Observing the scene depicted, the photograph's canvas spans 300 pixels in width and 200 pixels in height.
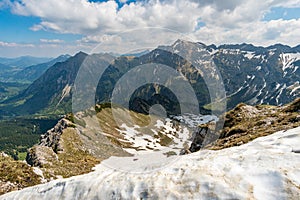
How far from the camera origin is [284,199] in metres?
11.1

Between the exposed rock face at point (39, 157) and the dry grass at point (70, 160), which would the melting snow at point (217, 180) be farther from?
the exposed rock face at point (39, 157)

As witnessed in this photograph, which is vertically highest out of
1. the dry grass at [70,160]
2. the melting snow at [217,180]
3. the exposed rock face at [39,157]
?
the melting snow at [217,180]

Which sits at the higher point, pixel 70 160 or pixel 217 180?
pixel 217 180

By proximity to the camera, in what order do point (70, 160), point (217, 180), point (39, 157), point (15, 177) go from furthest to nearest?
point (70, 160), point (39, 157), point (15, 177), point (217, 180)

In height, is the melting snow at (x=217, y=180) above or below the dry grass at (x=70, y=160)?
above

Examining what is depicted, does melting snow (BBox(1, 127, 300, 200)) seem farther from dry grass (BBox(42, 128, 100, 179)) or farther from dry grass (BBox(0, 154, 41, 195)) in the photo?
dry grass (BBox(42, 128, 100, 179))

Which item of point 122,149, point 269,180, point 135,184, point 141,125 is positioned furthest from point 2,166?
point 141,125

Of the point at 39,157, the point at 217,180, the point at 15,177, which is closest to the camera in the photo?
the point at 217,180

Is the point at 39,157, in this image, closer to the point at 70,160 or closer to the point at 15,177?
the point at 70,160

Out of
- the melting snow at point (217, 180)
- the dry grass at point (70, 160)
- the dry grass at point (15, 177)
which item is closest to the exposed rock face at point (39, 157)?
the dry grass at point (70, 160)

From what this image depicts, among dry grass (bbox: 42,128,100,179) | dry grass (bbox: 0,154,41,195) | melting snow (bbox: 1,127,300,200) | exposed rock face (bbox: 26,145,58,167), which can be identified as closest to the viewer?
melting snow (bbox: 1,127,300,200)

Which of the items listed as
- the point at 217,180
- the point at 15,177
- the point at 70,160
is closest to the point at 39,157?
the point at 70,160

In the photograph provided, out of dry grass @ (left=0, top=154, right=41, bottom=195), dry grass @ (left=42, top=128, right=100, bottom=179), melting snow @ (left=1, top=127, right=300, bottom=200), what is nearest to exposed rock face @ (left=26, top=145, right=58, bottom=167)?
dry grass @ (left=42, top=128, right=100, bottom=179)

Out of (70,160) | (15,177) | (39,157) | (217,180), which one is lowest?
(70,160)
